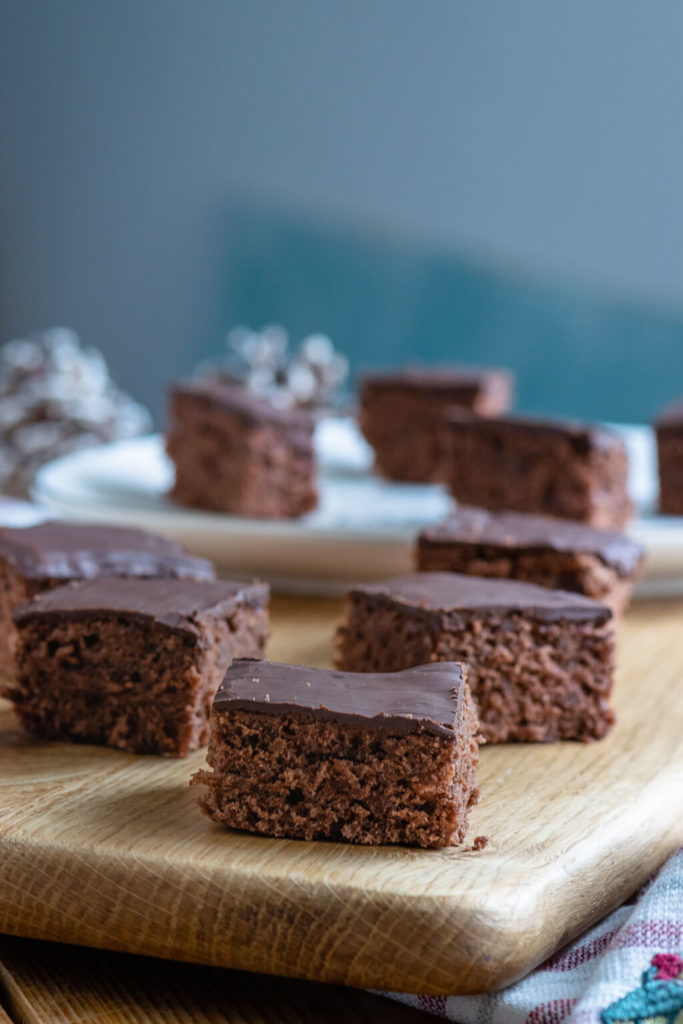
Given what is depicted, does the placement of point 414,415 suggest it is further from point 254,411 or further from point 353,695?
point 353,695

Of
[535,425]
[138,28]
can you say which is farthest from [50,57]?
[535,425]

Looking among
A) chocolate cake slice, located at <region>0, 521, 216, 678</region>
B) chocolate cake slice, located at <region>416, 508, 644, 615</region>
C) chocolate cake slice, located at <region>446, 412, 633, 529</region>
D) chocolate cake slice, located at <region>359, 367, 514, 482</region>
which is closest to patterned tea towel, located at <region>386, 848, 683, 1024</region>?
chocolate cake slice, located at <region>416, 508, 644, 615</region>

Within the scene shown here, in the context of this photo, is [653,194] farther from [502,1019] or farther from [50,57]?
[502,1019]

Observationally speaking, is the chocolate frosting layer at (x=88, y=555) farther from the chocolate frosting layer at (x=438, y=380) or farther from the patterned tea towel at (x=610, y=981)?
the chocolate frosting layer at (x=438, y=380)

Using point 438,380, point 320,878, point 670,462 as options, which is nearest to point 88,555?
point 320,878

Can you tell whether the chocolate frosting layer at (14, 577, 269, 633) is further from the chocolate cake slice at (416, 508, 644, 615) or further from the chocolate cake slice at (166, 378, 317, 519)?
the chocolate cake slice at (166, 378, 317, 519)
